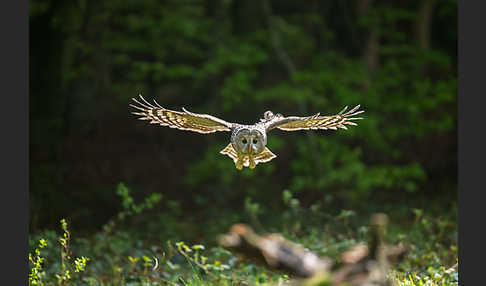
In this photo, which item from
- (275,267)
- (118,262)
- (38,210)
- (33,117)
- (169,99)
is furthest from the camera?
(169,99)

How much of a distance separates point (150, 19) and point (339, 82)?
241 centimetres

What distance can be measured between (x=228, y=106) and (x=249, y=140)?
4.16 meters

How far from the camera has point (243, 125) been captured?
7.39ft

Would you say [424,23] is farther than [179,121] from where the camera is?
Yes

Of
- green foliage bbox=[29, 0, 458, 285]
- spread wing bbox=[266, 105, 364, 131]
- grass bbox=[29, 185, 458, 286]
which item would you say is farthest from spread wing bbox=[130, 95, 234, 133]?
green foliage bbox=[29, 0, 458, 285]

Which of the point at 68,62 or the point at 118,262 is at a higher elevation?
the point at 68,62

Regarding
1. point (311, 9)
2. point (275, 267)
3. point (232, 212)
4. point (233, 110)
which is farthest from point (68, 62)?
point (275, 267)

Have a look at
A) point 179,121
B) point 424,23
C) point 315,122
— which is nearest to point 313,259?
point 315,122

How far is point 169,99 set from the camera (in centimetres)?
807

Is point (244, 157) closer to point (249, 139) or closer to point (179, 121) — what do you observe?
point (249, 139)

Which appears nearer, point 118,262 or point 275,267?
point 275,267

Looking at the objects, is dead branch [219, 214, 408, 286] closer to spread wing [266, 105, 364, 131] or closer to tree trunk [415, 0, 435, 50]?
spread wing [266, 105, 364, 131]

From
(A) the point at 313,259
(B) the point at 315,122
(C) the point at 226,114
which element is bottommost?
(A) the point at 313,259

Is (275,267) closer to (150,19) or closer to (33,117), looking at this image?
(150,19)
